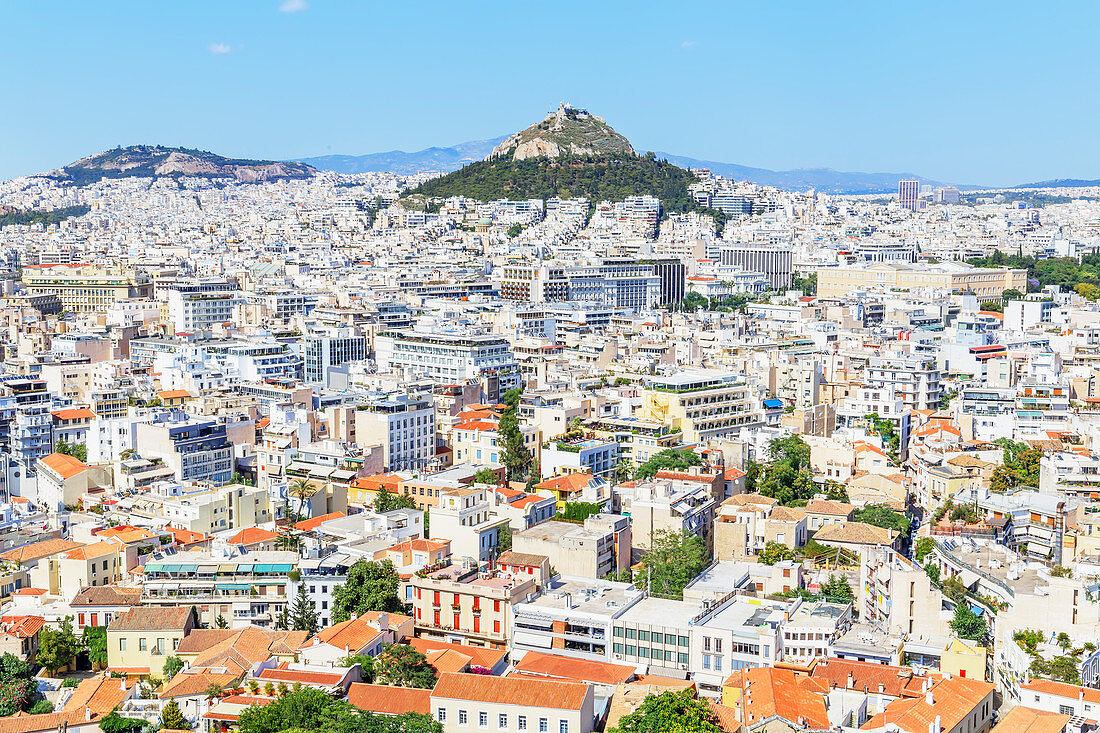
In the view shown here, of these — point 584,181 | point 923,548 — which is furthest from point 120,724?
point 584,181

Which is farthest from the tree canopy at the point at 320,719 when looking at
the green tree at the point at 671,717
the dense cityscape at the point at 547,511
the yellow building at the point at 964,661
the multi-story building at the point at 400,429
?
the multi-story building at the point at 400,429

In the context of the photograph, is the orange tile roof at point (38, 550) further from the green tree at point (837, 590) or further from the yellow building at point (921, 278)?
the yellow building at point (921, 278)

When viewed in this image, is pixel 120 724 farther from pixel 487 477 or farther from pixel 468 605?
pixel 487 477

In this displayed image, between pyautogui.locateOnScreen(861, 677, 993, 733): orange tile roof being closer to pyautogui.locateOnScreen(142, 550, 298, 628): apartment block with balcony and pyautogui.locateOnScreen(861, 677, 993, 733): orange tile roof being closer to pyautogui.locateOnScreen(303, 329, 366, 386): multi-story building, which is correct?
pyautogui.locateOnScreen(142, 550, 298, 628): apartment block with balcony

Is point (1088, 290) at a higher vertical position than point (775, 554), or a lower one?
higher

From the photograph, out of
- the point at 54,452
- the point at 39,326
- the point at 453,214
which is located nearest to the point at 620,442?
the point at 54,452

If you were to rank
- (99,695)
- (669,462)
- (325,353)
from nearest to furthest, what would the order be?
(99,695)
(669,462)
(325,353)
